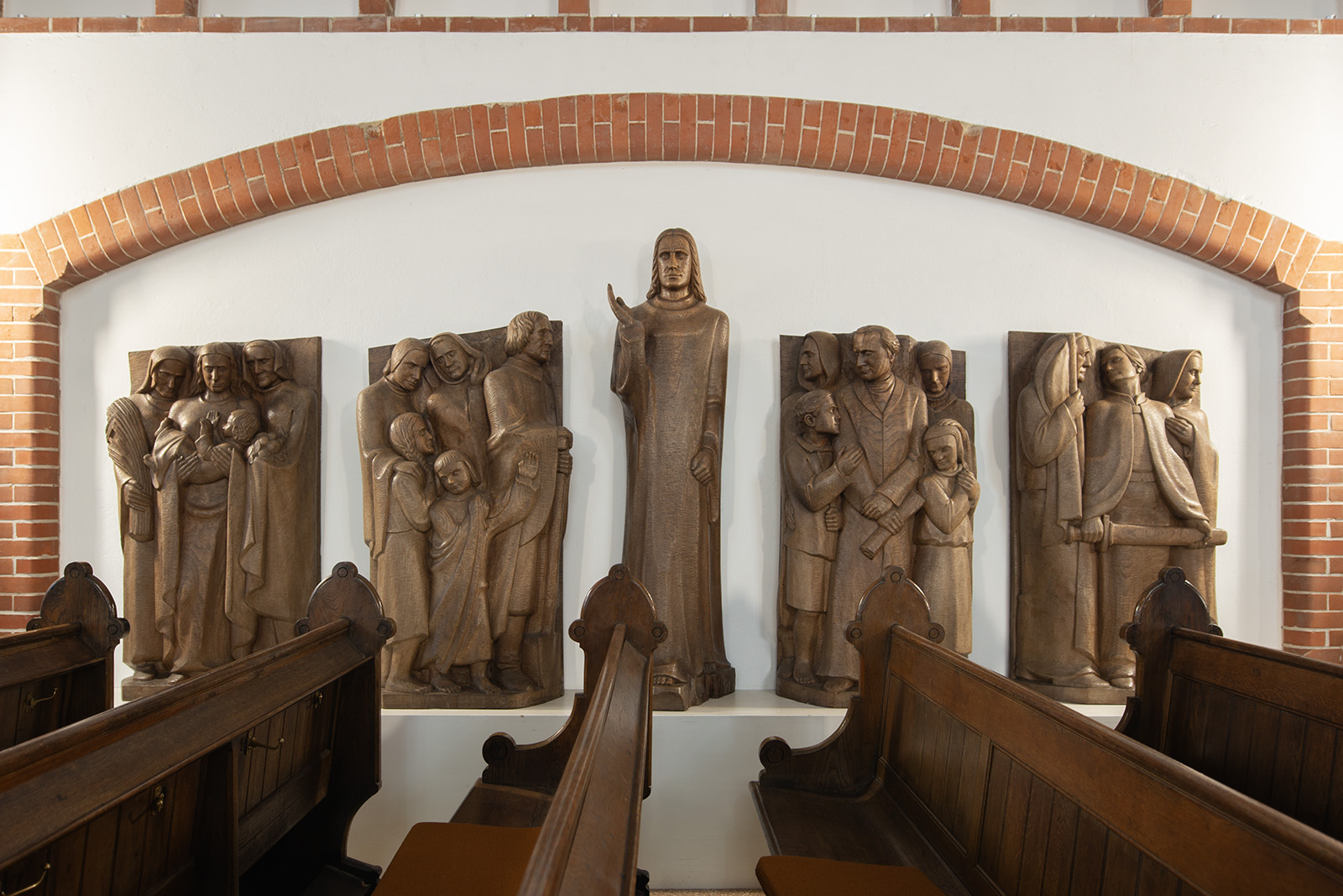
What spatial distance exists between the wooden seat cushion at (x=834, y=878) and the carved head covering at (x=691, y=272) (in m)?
2.55

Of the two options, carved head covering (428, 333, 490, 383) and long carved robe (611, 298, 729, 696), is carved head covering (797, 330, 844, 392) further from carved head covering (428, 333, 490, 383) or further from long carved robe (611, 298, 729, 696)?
carved head covering (428, 333, 490, 383)

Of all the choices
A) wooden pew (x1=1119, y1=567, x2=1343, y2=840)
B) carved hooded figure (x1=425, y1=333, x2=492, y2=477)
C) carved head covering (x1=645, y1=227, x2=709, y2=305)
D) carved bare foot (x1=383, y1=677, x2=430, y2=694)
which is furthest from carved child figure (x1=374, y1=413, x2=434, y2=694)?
wooden pew (x1=1119, y1=567, x2=1343, y2=840)

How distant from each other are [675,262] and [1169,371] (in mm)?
2512

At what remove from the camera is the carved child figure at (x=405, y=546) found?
3686 millimetres

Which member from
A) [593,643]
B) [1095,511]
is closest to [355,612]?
[593,643]

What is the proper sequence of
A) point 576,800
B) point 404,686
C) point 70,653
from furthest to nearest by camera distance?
point 404,686, point 70,653, point 576,800

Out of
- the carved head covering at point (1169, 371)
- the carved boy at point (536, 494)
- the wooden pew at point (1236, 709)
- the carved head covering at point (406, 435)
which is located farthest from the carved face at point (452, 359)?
the carved head covering at point (1169, 371)

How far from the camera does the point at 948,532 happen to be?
12.4 ft

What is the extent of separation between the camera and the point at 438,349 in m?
3.89

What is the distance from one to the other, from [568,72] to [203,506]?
9.19 ft

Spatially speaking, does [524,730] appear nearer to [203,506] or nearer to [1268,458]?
[203,506]

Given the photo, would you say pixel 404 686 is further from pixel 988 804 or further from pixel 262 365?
pixel 988 804

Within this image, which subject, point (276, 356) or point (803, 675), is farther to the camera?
point (276, 356)

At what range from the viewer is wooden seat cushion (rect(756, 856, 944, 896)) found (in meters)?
2.00
